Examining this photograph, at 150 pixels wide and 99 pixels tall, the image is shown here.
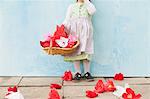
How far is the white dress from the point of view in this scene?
560 cm

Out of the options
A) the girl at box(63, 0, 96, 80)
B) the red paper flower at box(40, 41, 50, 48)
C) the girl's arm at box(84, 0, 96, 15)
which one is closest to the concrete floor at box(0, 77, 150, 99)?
the girl at box(63, 0, 96, 80)

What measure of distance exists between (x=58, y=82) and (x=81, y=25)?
971 mm

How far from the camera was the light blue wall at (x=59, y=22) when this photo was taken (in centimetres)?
593

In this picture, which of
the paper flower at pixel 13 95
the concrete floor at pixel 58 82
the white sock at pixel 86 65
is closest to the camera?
the paper flower at pixel 13 95

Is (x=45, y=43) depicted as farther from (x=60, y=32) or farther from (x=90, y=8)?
(x=90, y=8)

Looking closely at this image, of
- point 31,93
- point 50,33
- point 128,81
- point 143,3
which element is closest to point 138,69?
point 128,81

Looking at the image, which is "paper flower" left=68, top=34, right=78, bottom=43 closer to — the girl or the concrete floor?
the girl

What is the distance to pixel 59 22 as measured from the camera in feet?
19.5

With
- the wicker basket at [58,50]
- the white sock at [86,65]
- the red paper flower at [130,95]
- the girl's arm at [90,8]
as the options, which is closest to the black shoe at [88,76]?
the white sock at [86,65]

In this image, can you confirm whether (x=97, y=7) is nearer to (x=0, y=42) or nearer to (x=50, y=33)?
(x=50, y=33)

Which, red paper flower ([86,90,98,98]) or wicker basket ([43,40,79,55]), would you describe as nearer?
red paper flower ([86,90,98,98])

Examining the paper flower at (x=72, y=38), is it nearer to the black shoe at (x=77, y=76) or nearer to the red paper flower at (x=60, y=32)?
the red paper flower at (x=60, y=32)

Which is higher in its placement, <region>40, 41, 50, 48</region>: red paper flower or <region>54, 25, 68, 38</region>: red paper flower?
<region>54, 25, 68, 38</region>: red paper flower

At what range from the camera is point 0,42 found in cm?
600
